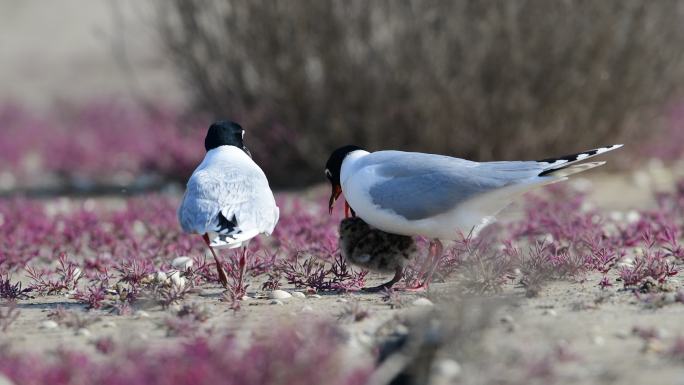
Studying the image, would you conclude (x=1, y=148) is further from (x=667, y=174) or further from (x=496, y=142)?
(x=667, y=174)

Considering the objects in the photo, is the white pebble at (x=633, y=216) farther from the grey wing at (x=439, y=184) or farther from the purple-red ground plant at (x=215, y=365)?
the purple-red ground plant at (x=215, y=365)

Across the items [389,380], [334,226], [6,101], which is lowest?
[6,101]

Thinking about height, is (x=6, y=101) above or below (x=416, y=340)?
below

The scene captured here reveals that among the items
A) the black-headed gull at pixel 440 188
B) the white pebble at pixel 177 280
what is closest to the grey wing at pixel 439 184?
the black-headed gull at pixel 440 188

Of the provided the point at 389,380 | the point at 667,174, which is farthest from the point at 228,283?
the point at 667,174

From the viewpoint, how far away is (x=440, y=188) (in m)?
5.23

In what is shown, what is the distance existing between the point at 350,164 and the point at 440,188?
65 centimetres

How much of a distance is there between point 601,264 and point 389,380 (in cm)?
208

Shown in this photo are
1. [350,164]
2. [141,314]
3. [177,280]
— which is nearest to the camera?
[141,314]

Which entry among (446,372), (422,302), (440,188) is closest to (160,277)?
(422,302)

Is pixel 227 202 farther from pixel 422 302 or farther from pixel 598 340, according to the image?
pixel 598 340

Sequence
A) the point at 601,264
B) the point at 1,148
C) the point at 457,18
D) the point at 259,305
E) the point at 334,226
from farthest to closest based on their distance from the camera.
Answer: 1. the point at 1,148
2. the point at 457,18
3. the point at 334,226
4. the point at 601,264
5. the point at 259,305

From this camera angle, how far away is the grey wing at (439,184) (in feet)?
17.0

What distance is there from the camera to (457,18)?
9289mm
